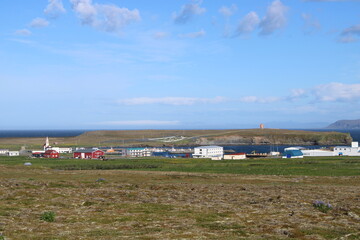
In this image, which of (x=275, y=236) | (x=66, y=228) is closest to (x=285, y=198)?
(x=275, y=236)

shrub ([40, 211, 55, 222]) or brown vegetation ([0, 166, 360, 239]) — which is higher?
shrub ([40, 211, 55, 222])


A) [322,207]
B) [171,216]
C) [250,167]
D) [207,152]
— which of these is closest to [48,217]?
[171,216]

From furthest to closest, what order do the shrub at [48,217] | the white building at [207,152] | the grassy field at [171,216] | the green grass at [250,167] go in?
the white building at [207,152] < the green grass at [250,167] < the shrub at [48,217] < the grassy field at [171,216]

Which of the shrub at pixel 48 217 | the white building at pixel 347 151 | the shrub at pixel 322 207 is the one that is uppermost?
the shrub at pixel 48 217

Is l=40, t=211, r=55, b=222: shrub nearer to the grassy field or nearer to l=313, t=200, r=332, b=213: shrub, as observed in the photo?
the grassy field

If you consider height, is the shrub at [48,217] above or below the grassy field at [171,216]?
above

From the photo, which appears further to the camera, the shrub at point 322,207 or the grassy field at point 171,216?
the shrub at point 322,207

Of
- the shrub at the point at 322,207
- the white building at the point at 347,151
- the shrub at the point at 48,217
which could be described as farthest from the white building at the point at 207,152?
the shrub at the point at 48,217

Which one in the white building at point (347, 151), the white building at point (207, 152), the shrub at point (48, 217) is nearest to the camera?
the shrub at point (48, 217)

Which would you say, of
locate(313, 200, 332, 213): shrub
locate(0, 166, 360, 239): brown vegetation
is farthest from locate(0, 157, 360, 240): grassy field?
locate(313, 200, 332, 213): shrub

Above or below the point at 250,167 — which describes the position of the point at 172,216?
above

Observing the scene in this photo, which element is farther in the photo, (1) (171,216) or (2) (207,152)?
(2) (207,152)

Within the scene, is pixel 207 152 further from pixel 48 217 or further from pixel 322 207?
pixel 48 217

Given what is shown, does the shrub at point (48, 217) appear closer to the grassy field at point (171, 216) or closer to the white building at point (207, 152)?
the grassy field at point (171, 216)
